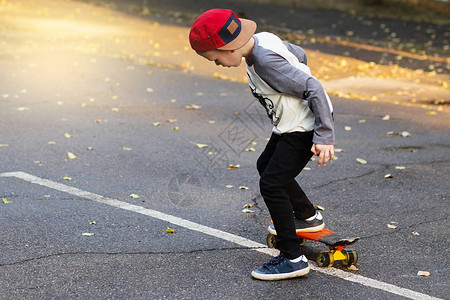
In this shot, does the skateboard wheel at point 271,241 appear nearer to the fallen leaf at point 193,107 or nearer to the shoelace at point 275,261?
the shoelace at point 275,261

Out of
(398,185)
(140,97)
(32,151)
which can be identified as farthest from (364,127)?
(32,151)

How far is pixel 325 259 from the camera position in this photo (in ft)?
14.5

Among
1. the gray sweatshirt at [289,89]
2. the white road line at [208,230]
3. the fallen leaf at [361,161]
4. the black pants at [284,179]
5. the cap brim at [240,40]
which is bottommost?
the fallen leaf at [361,161]

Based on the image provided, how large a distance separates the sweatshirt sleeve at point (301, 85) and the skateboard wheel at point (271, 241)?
998mm

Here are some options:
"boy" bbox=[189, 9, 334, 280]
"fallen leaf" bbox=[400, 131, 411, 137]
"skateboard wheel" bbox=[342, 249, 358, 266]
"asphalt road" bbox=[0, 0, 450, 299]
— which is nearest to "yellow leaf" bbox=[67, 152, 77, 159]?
"asphalt road" bbox=[0, 0, 450, 299]

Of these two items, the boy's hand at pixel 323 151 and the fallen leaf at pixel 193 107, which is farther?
the fallen leaf at pixel 193 107

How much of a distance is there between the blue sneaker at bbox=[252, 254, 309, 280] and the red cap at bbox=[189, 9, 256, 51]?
132cm

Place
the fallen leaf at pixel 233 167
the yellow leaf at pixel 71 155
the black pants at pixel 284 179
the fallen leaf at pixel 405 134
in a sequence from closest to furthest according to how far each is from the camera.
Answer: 1. the black pants at pixel 284 179
2. the fallen leaf at pixel 233 167
3. the yellow leaf at pixel 71 155
4. the fallen leaf at pixel 405 134

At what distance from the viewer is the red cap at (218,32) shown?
388 centimetres

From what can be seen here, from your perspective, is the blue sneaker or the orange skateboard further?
the orange skateboard

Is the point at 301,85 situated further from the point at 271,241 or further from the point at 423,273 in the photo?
the point at 423,273

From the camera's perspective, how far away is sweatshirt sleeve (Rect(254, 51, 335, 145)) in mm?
3969

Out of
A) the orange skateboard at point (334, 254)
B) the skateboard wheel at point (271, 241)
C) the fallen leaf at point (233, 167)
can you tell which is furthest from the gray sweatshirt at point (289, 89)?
the fallen leaf at point (233, 167)

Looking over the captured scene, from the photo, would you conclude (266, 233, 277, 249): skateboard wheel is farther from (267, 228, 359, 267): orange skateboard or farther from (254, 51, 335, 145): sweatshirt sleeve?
(254, 51, 335, 145): sweatshirt sleeve
